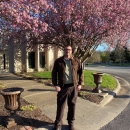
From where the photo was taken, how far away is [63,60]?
3725 millimetres

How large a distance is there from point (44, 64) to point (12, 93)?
46.7 feet

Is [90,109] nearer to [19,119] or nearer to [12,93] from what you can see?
[19,119]

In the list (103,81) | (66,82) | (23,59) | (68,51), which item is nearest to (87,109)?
(66,82)

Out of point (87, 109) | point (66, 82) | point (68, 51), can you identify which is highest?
point (68, 51)

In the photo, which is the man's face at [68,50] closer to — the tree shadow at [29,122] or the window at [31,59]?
the tree shadow at [29,122]

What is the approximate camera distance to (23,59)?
16.2 metres

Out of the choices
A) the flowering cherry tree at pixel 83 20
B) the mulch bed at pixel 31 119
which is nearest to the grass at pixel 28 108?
the mulch bed at pixel 31 119

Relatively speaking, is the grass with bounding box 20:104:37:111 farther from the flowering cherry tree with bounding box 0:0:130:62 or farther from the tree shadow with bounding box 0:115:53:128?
the flowering cherry tree with bounding box 0:0:130:62

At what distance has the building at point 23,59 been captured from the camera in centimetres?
1520

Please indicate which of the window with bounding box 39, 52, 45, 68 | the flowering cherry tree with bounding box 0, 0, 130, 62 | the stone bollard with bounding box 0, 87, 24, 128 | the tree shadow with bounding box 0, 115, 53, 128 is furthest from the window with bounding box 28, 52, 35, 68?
the stone bollard with bounding box 0, 87, 24, 128

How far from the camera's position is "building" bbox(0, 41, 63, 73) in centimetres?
1520

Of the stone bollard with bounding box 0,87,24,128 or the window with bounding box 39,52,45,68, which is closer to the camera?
the stone bollard with bounding box 0,87,24,128

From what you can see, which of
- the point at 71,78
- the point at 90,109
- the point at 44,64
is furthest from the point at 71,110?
the point at 44,64

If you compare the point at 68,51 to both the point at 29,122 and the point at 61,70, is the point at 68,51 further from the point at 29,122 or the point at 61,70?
the point at 29,122
